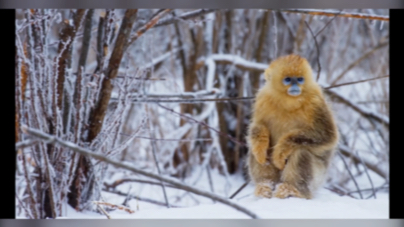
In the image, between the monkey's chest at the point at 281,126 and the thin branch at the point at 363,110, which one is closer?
Result: the monkey's chest at the point at 281,126

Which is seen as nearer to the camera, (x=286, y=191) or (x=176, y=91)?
(x=286, y=191)

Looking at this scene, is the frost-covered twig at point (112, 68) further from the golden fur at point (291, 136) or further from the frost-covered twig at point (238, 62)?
the frost-covered twig at point (238, 62)

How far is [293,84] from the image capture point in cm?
226

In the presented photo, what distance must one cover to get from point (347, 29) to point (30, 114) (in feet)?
11.7

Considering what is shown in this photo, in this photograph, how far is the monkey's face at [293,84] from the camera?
2236 mm

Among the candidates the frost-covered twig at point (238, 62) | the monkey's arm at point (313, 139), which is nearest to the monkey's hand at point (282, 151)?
the monkey's arm at point (313, 139)

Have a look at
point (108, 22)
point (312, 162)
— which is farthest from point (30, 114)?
point (312, 162)

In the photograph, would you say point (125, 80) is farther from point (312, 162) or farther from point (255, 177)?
point (312, 162)

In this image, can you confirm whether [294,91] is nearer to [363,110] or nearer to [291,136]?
[291,136]

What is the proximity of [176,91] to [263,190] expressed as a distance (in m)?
2.42

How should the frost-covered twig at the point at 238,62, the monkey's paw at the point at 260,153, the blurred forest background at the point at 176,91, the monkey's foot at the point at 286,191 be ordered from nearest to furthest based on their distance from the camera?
the monkey's foot at the point at 286,191
the monkey's paw at the point at 260,153
the blurred forest background at the point at 176,91
the frost-covered twig at the point at 238,62

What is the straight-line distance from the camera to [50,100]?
2.69 metres

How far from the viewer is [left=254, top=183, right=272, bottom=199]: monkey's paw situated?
229cm

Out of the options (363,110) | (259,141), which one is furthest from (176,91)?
(259,141)
